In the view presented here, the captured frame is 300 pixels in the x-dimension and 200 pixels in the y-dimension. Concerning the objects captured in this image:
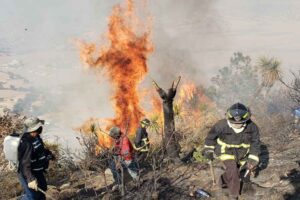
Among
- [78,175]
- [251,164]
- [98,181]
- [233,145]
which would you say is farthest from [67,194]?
[251,164]

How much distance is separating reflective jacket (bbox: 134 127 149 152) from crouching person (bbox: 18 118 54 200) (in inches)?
127

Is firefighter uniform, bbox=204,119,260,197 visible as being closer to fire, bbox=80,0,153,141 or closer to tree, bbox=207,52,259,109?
fire, bbox=80,0,153,141

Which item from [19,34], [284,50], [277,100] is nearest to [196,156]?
[277,100]

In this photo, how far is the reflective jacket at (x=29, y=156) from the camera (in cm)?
566

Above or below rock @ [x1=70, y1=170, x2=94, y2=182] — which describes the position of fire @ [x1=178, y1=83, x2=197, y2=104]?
above

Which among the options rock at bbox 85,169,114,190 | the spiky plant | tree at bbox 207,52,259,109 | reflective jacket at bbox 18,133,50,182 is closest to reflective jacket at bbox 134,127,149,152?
rock at bbox 85,169,114,190

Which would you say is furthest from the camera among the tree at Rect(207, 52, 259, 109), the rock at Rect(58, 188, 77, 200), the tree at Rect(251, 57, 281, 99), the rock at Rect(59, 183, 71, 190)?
the tree at Rect(207, 52, 259, 109)

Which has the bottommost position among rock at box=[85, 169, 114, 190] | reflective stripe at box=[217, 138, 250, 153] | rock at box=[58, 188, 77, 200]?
rock at box=[58, 188, 77, 200]

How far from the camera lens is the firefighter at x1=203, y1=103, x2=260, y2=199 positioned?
603 centimetres

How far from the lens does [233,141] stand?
6.08 metres

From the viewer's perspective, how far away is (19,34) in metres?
196

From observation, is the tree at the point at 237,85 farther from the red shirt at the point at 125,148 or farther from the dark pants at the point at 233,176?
the dark pants at the point at 233,176

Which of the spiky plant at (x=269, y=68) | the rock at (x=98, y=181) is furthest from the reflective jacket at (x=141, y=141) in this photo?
the spiky plant at (x=269, y=68)

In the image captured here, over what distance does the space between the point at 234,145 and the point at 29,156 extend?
3.28 meters
